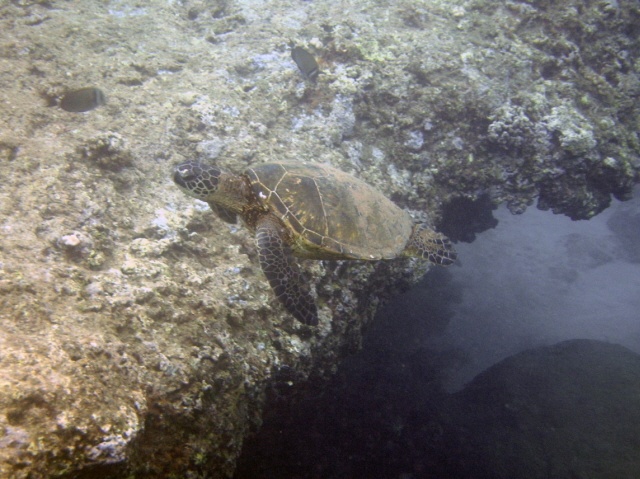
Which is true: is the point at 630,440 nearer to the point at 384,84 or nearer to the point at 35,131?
the point at 384,84

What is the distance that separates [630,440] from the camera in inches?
260

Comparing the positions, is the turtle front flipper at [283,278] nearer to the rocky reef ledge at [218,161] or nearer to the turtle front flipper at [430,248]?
the rocky reef ledge at [218,161]

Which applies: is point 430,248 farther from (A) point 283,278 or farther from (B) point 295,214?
(A) point 283,278

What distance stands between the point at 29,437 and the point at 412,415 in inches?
322

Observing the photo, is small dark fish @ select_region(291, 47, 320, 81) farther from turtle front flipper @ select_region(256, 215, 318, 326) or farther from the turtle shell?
turtle front flipper @ select_region(256, 215, 318, 326)

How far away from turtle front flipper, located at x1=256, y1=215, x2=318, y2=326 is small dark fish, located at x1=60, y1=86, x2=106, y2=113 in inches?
128

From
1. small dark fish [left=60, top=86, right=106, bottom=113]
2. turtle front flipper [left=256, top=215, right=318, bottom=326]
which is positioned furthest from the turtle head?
small dark fish [left=60, top=86, right=106, bottom=113]

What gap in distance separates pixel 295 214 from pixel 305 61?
3.53m

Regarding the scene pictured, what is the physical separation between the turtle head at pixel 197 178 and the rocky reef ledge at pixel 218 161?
1.93 feet

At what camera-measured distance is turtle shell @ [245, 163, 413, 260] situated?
3.53 metres

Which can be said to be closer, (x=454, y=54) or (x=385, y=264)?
(x=385, y=264)

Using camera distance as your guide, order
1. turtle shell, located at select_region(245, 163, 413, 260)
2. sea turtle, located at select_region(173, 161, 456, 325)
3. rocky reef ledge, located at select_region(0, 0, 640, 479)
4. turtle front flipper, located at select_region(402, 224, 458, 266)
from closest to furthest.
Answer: rocky reef ledge, located at select_region(0, 0, 640, 479) → sea turtle, located at select_region(173, 161, 456, 325) → turtle shell, located at select_region(245, 163, 413, 260) → turtle front flipper, located at select_region(402, 224, 458, 266)

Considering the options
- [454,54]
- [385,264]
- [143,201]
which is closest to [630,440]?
[385,264]

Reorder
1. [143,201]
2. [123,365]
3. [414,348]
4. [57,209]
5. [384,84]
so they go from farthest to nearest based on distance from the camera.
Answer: [414,348] < [384,84] < [143,201] < [57,209] < [123,365]
